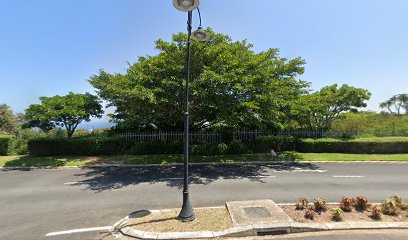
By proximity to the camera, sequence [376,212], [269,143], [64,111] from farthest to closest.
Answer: [269,143] < [64,111] < [376,212]

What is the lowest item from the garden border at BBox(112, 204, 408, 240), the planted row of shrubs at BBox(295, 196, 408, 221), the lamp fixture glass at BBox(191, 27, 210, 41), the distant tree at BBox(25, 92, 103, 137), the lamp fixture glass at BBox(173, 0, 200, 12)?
the garden border at BBox(112, 204, 408, 240)

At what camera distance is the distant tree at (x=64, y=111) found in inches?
594

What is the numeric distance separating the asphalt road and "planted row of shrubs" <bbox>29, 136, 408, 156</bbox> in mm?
3333

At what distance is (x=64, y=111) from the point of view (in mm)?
15078

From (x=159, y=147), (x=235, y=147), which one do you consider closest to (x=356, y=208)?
(x=235, y=147)

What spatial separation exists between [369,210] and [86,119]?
55.1ft

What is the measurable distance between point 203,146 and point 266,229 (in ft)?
36.0

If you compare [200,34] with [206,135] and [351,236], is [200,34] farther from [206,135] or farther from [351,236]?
[206,135]

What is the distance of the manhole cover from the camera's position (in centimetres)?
592

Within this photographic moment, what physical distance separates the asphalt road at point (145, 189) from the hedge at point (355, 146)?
3605 millimetres

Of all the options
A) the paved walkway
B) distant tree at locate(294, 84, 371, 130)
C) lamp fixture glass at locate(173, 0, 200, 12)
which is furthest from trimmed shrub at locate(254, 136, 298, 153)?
lamp fixture glass at locate(173, 0, 200, 12)

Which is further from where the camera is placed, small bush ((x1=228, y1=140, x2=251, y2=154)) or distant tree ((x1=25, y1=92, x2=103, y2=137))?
small bush ((x1=228, y1=140, x2=251, y2=154))

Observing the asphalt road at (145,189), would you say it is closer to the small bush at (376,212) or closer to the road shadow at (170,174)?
the road shadow at (170,174)

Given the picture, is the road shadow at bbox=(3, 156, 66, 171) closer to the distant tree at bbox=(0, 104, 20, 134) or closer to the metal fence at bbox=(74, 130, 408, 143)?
the metal fence at bbox=(74, 130, 408, 143)
